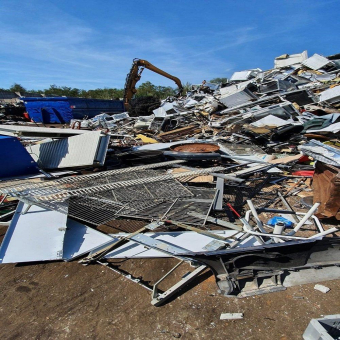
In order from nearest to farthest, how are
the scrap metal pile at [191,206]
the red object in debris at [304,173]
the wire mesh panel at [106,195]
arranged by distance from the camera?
1. the scrap metal pile at [191,206]
2. the wire mesh panel at [106,195]
3. the red object in debris at [304,173]

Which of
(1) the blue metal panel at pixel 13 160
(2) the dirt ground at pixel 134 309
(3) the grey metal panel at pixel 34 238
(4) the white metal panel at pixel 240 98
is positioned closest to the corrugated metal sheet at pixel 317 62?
(4) the white metal panel at pixel 240 98

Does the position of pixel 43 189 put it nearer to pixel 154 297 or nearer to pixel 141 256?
pixel 141 256

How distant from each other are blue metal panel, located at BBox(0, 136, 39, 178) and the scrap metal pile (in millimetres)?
18

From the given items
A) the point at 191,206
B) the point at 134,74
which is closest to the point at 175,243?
the point at 191,206

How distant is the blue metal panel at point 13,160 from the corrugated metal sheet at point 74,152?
38 centimetres

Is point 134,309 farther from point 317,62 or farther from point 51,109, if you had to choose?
point 317,62

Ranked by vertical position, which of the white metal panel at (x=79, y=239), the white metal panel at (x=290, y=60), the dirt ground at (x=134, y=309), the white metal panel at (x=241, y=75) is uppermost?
the white metal panel at (x=290, y=60)

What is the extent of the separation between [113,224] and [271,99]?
25.1 ft

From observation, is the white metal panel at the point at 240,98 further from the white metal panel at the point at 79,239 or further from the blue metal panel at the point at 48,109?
the blue metal panel at the point at 48,109

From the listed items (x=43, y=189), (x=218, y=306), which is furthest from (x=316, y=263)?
(x=43, y=189)

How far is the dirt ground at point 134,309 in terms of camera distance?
1.69 m

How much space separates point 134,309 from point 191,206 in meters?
1.43

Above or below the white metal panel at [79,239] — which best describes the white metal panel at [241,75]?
above

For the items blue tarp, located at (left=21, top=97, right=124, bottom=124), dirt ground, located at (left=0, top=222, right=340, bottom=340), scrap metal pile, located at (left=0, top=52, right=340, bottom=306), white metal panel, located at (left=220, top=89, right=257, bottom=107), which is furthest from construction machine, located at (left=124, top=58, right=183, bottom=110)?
dirt ground, located at (left=0, top=222, right=340, bottom=340)
